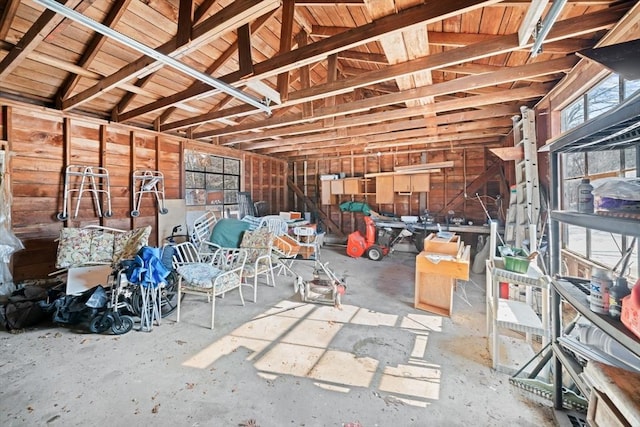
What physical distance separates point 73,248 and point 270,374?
10.5ft

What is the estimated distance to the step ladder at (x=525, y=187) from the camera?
3428mm

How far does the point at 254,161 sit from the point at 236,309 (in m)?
5.05

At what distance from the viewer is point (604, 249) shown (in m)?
2.68

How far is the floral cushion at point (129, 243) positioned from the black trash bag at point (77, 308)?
0.67 m

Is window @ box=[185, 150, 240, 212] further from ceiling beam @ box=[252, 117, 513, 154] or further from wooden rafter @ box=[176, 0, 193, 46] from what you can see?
wooden rafter @ box=[176, 0, 193, 46]

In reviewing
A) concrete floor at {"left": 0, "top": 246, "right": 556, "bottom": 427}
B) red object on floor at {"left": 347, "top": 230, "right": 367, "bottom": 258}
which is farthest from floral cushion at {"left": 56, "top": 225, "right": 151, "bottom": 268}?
red object on floor at {"left": 347, "top": 230, "right": 367, "bottom": 258}

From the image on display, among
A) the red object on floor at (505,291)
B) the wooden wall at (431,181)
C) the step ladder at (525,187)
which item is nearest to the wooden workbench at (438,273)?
the red object on floor at (505,291)

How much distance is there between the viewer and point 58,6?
67.4 inches

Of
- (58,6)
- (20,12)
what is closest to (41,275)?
(20,12)

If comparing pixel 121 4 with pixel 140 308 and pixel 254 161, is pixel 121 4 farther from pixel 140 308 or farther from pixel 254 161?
pixel 254 161

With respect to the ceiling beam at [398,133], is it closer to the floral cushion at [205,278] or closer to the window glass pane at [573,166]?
the window glass pane at [573,166]

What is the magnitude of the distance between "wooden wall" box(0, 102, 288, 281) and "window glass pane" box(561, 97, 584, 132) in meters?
6.32

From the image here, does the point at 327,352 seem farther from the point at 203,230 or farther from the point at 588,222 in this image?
the point at 203,230

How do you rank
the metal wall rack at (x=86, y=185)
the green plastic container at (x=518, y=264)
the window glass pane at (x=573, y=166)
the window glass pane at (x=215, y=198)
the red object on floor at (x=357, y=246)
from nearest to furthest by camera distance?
the green plastic container at (x=518, y=264) < the window glass pane at (x=573, y=166) < the metal wall rack at (x=86, y=185) < the red object on floor at (x=357, y=246) < the window glass pane at (x=215, y=198)
